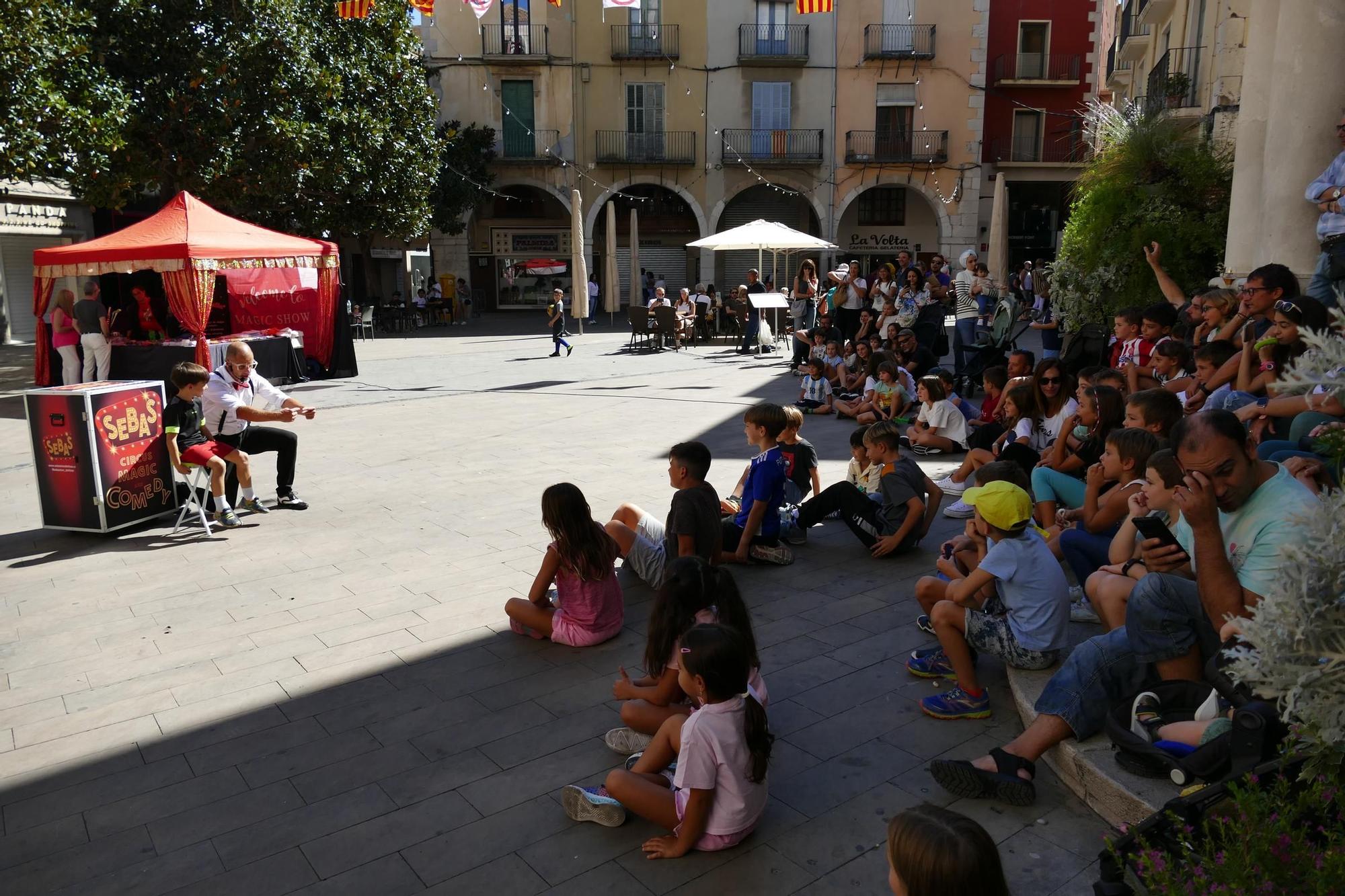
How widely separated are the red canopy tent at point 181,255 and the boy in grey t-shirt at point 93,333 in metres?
0.52

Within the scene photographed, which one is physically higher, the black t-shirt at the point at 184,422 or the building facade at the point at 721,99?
the building facade at the point at 721,99

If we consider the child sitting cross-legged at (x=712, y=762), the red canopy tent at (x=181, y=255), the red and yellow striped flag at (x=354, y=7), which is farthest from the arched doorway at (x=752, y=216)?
the child sitting cross-legged at (x=712, y=762)

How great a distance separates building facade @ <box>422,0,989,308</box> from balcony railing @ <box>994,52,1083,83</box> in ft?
4.10

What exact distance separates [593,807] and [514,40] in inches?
1297

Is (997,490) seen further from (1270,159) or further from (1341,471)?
(1270,159)

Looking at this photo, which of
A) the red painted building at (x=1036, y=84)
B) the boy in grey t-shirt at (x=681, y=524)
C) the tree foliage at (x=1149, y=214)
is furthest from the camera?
the red painted building at (x=1036, y=84)

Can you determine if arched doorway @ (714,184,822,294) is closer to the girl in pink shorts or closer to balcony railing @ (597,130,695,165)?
balcony railing @ (597,130,695,165)

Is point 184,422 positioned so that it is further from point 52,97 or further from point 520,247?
point 520,247

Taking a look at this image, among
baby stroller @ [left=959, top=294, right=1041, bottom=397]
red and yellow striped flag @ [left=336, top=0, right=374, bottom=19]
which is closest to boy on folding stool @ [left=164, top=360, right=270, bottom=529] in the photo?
baby stroller @ [left=959, top=294, right=1041, bottom=397]

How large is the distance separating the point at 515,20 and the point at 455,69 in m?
2.53

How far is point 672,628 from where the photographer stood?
3.82 m

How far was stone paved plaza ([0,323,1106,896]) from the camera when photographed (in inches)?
129

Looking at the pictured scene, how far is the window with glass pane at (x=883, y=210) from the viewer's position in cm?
3541

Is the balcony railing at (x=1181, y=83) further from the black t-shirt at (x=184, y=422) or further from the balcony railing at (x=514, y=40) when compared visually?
the balcony railing at (x=514, y=40)
